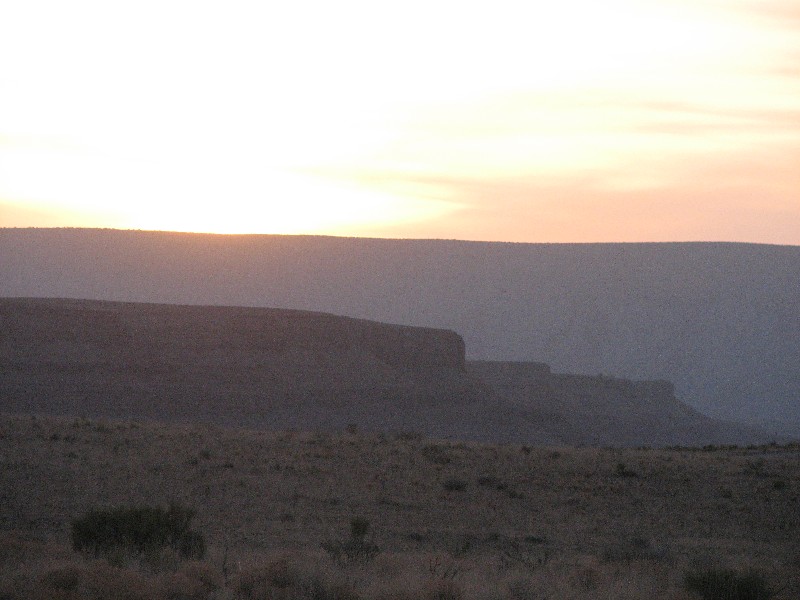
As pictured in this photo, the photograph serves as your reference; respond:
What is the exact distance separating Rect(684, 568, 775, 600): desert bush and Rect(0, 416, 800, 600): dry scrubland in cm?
23

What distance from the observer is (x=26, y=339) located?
54.6 m

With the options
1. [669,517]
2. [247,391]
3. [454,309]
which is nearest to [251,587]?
[669,517]

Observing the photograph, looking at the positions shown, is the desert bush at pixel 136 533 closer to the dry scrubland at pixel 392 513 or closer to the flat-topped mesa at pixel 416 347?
the dry scrubland at pixel 392 513

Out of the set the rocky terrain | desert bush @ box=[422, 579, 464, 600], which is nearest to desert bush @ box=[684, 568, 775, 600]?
desert bush @ box=[422, 579, 464, 600]

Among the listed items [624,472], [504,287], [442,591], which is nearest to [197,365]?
[624,472]

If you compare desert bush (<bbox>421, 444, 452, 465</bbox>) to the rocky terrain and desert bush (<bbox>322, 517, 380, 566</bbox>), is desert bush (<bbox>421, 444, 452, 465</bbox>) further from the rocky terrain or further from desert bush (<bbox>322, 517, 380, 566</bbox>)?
the rocky terrain

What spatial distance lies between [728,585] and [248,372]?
45.4 meters

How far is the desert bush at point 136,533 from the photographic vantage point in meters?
14.4

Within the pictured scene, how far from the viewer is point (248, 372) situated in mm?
56438

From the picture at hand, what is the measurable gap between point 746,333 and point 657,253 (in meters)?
21.9

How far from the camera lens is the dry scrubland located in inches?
479

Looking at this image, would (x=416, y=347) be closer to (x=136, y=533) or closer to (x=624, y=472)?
(x=624, y=472)

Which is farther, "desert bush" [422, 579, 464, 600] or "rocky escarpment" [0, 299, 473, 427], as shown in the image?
"rocky escarpment" [0, 299, 473, 427]

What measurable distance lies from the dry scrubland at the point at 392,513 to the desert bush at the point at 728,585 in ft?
0.75
